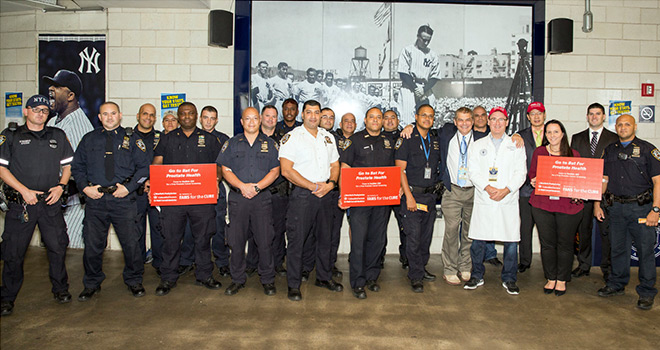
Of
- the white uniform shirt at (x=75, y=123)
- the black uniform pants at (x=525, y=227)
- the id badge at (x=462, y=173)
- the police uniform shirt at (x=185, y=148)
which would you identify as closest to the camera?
the police uniform shirt at (x=185, y=148)

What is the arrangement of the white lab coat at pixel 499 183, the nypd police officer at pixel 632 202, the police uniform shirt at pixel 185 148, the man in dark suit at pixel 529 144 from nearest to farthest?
1. the nypd police officer at pixel 632 202
2. the white lab coat at pixel 499 183
3. the police uniform shirt at pixel 185 148
4. the man in dark suit at pixel 529 144

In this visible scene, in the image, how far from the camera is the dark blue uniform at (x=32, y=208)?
366cm

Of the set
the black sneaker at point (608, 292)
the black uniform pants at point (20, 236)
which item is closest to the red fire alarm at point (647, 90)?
the black sneaker at point (608, 292)

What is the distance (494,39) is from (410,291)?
12.3 ft

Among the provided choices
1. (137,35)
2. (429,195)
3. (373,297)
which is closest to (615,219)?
(429,195)

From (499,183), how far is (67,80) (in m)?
5.72

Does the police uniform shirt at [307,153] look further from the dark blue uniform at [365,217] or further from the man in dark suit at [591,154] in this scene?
the man in dark suit at [591,154]

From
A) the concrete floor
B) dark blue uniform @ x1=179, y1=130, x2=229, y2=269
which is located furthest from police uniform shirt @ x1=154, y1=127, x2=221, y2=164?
the concrete floor

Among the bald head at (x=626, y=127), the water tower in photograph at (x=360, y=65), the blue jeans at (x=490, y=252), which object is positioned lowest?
the blue jeans at (x=490, y=252)

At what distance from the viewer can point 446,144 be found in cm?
462

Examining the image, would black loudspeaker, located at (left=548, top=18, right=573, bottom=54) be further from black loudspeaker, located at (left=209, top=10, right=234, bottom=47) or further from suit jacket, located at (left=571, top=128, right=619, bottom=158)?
black loudspeaker, located at (left=209, top=10, right=234, bottom=47)

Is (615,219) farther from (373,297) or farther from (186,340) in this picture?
(186,340)

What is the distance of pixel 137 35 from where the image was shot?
5844 mm

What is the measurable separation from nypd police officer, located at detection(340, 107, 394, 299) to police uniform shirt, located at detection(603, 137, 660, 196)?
212 centimetres
